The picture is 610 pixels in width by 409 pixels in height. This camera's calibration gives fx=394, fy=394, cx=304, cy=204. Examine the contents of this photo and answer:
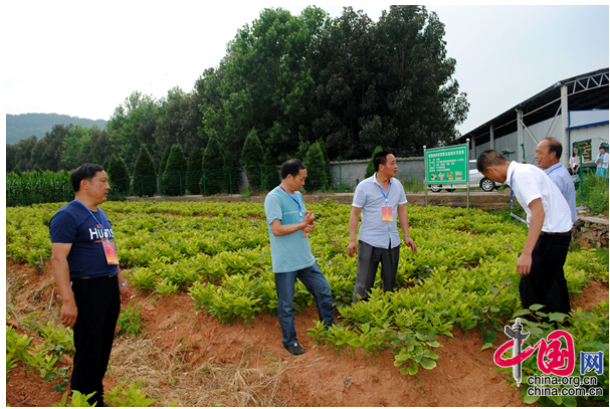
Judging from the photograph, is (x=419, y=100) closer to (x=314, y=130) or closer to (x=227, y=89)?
(x=314, y=130)

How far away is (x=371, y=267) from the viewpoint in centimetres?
432

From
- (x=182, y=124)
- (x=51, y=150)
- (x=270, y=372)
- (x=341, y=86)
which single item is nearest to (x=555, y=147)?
(x=270, y=372)

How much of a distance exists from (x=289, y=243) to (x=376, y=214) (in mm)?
1079

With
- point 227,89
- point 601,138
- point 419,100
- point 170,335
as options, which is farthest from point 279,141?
point 170,335

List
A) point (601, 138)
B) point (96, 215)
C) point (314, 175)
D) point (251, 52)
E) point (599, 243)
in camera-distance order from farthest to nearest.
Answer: point (251, 52) < point (314, 175) < point (601, 138) < point (599, 243) < point (96, 215)

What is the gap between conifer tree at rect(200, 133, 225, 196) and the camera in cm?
2459

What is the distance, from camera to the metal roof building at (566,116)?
17.9 metres

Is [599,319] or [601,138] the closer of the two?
[599,319]

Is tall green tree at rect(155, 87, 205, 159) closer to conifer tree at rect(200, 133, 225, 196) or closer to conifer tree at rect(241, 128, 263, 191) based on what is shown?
conifer tree at rect(200, 133, 225, 196)

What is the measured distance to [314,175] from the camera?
20.6 metres

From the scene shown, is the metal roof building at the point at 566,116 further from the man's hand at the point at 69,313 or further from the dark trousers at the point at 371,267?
the man's hand at the point at 69,313

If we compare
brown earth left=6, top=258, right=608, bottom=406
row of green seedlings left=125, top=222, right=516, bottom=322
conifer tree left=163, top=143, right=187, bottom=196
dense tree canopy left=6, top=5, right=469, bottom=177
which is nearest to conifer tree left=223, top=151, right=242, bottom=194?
dense tree canopy left=6, top=5, right=469, bottom=177

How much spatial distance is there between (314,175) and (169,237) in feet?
43.4

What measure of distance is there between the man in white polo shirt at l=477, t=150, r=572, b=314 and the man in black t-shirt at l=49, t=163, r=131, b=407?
329cm
